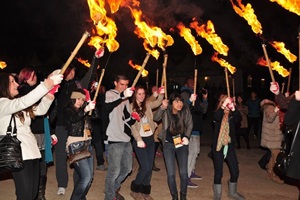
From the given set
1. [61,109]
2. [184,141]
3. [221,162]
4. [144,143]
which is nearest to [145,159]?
[144,143]

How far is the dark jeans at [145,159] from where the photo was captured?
6.64 meters

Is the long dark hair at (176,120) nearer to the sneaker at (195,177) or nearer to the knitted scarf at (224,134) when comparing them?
the knitted scarf at (224,134)

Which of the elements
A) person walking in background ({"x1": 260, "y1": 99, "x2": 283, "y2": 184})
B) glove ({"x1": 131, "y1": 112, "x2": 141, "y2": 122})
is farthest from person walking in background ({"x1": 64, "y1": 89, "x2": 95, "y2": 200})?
person walking in background ({"x1": 260, "y1": 99, "x2": 283, "y2": 184})

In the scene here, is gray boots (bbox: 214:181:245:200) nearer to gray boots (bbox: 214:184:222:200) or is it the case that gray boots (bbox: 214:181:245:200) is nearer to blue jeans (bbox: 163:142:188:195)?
gray boots (bbox: 214:184:222:200)

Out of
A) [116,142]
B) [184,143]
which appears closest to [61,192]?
[116,142]

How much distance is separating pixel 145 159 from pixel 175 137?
2.38 ft

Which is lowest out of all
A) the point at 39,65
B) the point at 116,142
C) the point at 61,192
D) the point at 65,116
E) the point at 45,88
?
the point at 61,192

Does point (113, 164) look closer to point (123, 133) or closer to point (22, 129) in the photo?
point (123, 133)

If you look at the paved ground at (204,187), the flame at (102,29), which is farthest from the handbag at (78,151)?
the flame at (102,29)

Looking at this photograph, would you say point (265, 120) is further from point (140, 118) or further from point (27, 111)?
point (27, 111)

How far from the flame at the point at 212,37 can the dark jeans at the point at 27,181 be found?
4.67m

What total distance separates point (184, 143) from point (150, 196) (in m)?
1.35

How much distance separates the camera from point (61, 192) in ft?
23.1

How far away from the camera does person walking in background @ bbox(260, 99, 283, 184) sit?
8336mm
